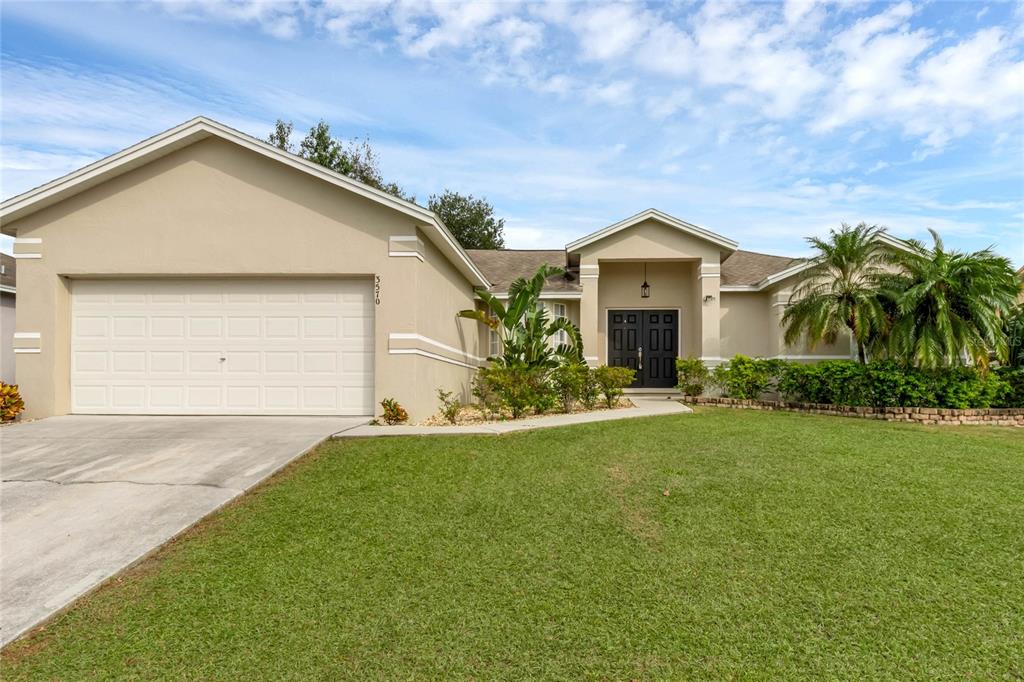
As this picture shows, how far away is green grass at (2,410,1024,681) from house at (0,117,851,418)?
12.9 feet

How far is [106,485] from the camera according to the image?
5719mm

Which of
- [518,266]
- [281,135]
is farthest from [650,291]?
[281,135]

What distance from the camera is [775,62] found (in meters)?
9.87

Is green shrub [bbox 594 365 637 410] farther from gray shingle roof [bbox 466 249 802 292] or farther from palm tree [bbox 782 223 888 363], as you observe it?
palm tree [bbox 782 223 888 363]

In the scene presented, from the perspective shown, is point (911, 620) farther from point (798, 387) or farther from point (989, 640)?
point (798, 387)

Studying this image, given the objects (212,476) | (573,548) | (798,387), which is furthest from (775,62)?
(212,476)

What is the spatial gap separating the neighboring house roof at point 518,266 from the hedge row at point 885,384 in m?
5.33

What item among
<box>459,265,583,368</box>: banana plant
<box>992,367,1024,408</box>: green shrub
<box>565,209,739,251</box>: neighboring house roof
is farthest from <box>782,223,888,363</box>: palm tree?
<box>459,265,583,368</box>: banana plant

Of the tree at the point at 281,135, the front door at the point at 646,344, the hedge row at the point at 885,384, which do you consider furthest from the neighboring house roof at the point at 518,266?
the tree at the point at 281,135

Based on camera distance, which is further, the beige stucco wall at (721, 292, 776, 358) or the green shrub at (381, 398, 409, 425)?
the beige stucco wall at (721, 292, 776, 358)

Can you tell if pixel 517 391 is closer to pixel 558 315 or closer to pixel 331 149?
pixel 558 315

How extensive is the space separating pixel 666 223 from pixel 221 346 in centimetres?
1115

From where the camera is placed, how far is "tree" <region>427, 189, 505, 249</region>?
3581 cm

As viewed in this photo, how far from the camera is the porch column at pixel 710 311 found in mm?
14648
